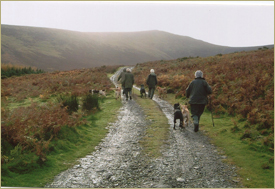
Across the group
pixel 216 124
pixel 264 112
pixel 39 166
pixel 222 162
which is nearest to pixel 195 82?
pixel 216 124

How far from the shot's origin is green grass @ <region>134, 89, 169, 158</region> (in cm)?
628

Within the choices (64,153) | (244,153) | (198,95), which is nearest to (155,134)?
(198,95)

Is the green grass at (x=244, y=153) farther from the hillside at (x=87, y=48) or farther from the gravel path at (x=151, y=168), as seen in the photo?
the hillside at (x=87, y=48)

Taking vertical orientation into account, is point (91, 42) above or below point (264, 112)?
above

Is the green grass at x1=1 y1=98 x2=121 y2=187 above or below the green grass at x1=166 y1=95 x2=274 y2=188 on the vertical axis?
below

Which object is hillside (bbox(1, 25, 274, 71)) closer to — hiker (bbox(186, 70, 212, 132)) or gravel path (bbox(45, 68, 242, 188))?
hiker (bbox(186, 70, 212, 132))

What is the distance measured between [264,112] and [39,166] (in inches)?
307

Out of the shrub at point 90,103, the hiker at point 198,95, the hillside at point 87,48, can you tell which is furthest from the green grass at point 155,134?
the hillside at point 87,48

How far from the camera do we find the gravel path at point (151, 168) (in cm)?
431

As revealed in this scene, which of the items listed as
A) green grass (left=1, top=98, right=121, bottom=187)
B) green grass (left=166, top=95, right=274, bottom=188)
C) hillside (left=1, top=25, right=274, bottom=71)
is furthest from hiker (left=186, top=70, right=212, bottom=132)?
hillside (left=1, top=25, right=274, bottom=71)

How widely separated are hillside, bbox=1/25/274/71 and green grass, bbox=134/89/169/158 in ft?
255

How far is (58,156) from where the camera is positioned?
584 cm

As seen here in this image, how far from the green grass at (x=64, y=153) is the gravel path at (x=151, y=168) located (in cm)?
27

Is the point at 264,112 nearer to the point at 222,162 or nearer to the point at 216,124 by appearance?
the point at 216,124
